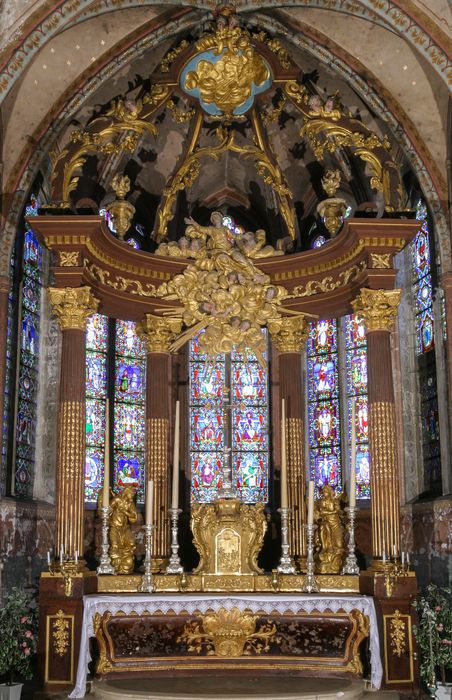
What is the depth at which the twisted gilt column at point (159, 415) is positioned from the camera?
14391 mm

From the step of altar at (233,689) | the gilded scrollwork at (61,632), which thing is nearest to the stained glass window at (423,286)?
the step of altar at (233,689)

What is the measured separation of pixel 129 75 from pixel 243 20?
2.16 metres

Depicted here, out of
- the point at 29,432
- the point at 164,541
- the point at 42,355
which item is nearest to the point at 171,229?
the point at 42,355

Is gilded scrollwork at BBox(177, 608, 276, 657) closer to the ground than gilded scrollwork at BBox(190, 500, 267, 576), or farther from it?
closer to the ground

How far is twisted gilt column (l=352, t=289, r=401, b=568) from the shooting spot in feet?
40.8

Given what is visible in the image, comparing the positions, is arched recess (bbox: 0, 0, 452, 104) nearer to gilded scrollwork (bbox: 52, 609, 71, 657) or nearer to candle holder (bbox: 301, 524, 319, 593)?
candle holder (bbox: 301, 524, 319, 593)

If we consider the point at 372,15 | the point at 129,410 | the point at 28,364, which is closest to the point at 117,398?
the point at 129,410

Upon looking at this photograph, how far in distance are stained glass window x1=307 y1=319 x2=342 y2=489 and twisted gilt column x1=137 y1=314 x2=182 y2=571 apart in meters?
3.18

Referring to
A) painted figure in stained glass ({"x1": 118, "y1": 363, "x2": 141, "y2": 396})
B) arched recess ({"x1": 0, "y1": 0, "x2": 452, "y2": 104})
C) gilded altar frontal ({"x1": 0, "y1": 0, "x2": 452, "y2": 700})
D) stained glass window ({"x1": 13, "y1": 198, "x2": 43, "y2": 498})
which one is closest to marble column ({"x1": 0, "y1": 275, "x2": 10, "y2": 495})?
gilded altar frontal ({"x1": 0, "y1": 0, "x2": 452, "y2": 700})

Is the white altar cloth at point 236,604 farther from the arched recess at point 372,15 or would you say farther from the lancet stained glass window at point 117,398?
the arched recess at point 372,15

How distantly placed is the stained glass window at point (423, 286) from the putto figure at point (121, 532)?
5418 mm

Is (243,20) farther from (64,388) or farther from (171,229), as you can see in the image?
(64,388)

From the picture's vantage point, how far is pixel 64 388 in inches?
501

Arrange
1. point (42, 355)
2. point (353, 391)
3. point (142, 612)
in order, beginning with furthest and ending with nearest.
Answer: point (353, 391)
point (42, 355)
point (142, 612)
